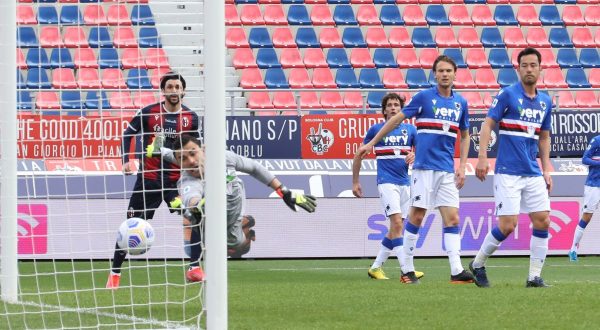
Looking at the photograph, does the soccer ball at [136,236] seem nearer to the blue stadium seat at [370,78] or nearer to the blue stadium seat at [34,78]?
the blue stadium seat at [34,78]

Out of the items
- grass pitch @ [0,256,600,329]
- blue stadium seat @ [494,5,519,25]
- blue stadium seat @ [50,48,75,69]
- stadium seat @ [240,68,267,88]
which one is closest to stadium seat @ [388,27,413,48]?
blue stadium seat @ [494,5,519,25]

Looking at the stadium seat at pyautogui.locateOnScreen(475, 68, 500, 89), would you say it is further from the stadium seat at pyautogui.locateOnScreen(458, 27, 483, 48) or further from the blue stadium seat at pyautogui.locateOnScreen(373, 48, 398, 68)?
the blue stadium seat at pyautogui.locateOnScreen(373, 48, 398, 68)

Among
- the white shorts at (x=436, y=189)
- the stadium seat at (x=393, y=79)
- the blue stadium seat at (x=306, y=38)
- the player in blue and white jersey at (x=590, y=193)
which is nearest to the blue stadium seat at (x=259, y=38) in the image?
the blue stadium seat at (x=306, y=38)

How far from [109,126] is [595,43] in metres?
13.9

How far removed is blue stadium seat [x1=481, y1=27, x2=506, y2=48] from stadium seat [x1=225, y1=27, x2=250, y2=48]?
5.16 m

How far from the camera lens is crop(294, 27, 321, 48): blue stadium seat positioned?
24.4 meters

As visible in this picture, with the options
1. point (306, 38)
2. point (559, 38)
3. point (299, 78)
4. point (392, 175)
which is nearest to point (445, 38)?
point (559, 38)

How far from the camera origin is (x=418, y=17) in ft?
83.3

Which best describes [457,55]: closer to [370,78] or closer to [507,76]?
[507,76]

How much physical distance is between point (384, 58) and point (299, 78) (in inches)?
78.5

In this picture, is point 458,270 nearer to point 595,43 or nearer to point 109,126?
point 109,126

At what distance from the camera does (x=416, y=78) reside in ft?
78.7

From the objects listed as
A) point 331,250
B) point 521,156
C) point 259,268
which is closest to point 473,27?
point 331,250

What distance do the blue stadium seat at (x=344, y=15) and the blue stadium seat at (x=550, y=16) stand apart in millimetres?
4276
